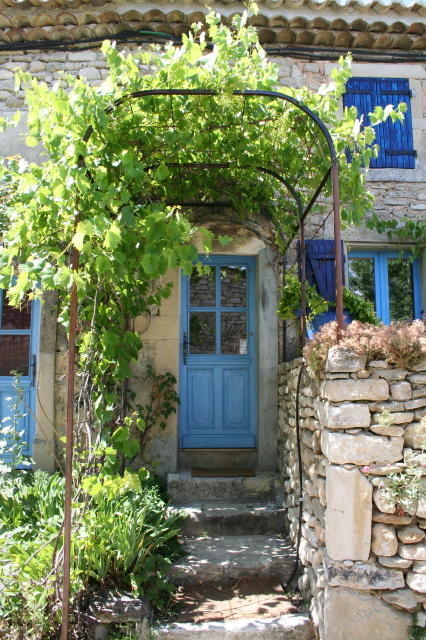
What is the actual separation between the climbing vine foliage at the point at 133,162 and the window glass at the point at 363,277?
1560 millimetres

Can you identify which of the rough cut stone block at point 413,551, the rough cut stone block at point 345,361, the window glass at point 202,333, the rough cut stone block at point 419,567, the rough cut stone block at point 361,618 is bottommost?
the rough cut stone block at point 361,618

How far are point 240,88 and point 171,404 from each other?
2876 mm

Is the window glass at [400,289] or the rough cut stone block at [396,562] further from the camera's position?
the window glass at [400,289]

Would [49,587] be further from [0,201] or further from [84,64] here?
[84,64]

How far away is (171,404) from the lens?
16.2 feet

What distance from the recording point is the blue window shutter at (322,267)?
4.93 m

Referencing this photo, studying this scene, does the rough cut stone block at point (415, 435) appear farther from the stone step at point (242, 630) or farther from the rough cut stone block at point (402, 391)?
the stone step at point (242, 630)

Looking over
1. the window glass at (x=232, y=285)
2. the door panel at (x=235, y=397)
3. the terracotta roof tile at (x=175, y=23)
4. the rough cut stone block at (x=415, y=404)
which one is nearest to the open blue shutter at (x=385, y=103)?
the terracotta roof tile at (x=175, y=23)

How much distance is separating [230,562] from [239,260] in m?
A: 2.97

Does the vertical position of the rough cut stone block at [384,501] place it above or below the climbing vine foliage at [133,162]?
below

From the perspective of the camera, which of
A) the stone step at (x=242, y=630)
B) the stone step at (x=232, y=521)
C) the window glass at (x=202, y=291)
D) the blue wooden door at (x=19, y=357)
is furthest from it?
the window glass at (x=202, y=291)

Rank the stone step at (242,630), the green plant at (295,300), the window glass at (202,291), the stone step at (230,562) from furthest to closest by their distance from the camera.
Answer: the window glass at (202,291) → the green plant at (295,300) → the stone step at (230,562) → the stone step at (242,630)

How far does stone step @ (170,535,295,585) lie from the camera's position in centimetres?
360

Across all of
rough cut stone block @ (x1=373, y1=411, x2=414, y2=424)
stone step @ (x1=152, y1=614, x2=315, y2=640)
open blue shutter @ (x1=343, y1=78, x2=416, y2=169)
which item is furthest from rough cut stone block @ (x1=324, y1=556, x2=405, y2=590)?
open blue shutter @ (x1=343, y1=78, x2=416, y2=169)
